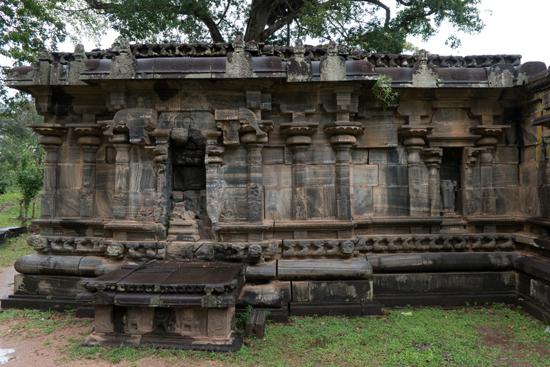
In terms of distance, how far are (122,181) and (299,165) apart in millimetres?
3297

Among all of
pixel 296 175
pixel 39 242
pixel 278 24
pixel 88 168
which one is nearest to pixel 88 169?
pixel 88 168

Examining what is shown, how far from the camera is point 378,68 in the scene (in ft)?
20.2

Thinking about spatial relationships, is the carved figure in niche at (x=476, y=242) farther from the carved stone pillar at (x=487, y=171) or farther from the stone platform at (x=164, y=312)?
the stone platform at (x=164, y=312)

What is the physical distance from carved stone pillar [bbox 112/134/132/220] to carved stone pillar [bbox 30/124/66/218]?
161cm

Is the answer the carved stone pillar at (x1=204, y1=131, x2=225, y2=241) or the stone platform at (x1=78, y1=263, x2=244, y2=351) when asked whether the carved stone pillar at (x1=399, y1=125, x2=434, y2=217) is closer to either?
the carved stone pillar at (x1=204, y1=131, x2=225, y2=241)

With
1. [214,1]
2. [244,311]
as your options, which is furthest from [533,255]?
[214,1]

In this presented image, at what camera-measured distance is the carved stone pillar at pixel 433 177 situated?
250 inches

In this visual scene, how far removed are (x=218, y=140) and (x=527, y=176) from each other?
6.18 m

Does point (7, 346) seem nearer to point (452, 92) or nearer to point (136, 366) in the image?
point (136, 366)

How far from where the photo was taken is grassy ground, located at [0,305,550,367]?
4184 millimetres

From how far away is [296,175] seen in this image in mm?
6062

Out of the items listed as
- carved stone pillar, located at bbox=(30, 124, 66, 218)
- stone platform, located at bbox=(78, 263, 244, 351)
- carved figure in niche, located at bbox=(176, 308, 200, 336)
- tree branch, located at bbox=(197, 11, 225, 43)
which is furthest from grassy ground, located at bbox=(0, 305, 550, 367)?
tree branch, located at bbox=(197, 11, 225, 43)

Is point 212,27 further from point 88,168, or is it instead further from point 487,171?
point 487,171

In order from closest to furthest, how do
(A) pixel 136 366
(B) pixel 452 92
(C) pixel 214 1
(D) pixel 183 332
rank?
(A) pixel 136 366 → (D) pixel 183 332 → (B) pixel 452 92 → (C) pixel 214 1
